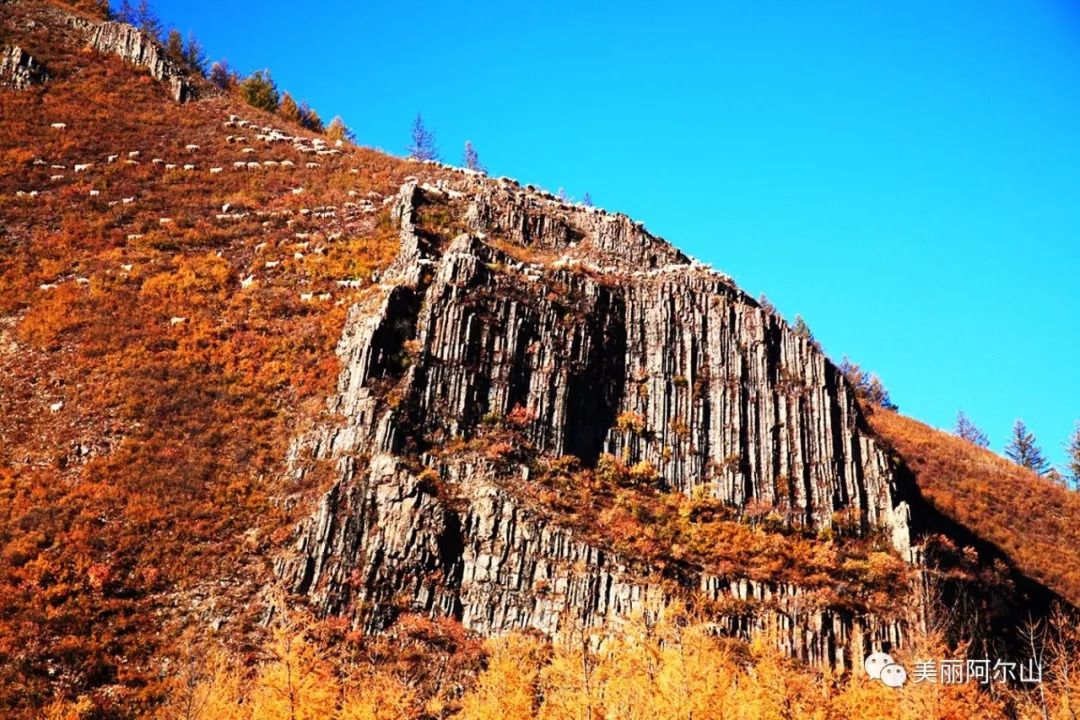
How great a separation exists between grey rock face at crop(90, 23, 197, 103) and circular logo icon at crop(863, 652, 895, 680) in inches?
3029

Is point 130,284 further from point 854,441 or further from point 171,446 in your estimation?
point 854,441

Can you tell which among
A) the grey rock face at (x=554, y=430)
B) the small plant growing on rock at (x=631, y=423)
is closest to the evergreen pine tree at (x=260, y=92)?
the grey rock face at (x=554, y=430)

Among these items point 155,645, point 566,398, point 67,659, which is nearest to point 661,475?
point 566,398

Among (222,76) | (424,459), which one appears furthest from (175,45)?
(424,459)

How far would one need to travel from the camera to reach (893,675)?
31.8m

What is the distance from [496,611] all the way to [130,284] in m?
32.8

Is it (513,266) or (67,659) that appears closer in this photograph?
(67,659)

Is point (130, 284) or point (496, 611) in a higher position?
point (130, 284)

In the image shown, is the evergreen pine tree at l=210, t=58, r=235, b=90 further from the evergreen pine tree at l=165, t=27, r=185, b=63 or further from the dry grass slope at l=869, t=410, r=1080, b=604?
the dry grass slope at l=869, t=410, r=1080, b=604

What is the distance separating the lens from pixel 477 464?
1578 inches

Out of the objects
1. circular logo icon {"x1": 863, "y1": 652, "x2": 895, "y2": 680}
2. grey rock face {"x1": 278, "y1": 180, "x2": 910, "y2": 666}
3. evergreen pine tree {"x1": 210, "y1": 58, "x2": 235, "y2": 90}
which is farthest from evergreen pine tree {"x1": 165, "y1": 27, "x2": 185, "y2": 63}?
circular logo icon {"x1": 863, "y1": 652, "x2": 895, "y2": 680}

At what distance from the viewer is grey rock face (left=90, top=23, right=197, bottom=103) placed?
282 ft

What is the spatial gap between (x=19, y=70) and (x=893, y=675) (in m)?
85.9

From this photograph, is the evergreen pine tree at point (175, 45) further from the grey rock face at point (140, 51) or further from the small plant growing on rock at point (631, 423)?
the small plant growing on rock at point (631, 423)
